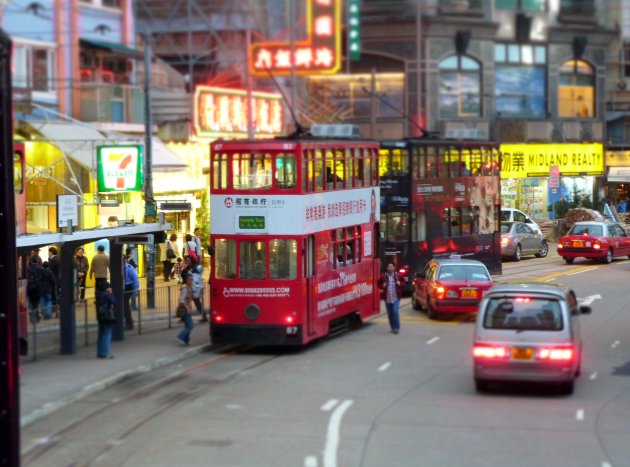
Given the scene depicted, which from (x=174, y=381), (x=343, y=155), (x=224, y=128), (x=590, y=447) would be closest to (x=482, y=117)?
(x=224, y=128)

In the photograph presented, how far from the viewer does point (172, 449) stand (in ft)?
51.3

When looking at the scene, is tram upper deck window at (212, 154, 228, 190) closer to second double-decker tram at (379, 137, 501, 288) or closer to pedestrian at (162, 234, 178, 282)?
second double-decker tram at (379, 137, 501, 288)

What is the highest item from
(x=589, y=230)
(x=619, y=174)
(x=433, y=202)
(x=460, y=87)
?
(x=460, y=87)

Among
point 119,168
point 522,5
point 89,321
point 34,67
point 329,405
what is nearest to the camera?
point 329,405

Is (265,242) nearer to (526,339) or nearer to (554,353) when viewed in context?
(526,339)

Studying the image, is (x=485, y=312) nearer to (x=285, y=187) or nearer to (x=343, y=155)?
(x=285, y=187)

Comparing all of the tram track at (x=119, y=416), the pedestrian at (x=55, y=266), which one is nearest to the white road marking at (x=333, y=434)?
the tram track at (x=119, y=416)

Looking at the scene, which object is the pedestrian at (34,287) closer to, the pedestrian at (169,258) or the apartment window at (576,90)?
the pedestrian at (169,258)

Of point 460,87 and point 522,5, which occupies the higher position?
point 522,5

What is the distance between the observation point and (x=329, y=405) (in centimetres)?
1877

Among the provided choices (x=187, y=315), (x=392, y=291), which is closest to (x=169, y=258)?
(x=392, y=291)

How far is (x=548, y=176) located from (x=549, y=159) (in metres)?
1.41

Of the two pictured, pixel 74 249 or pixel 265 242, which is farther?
pixel 265 242

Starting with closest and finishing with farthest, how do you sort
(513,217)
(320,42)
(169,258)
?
(169,258) < (513,217) < (320,42)
